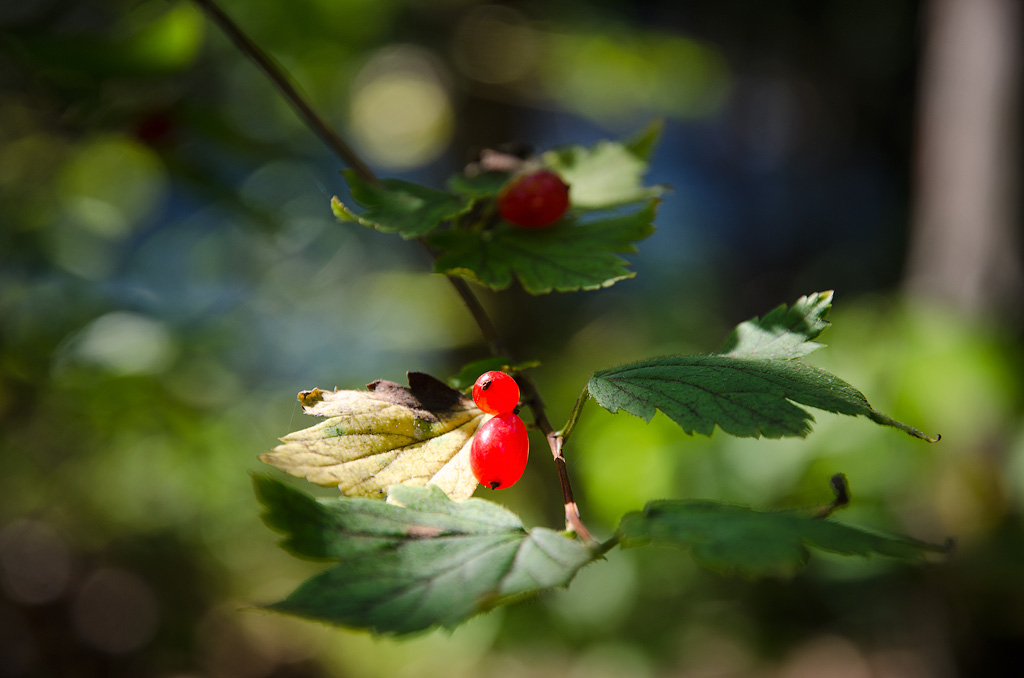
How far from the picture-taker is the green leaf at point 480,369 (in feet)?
2.32

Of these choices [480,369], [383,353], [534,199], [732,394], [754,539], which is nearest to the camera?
[754,539]

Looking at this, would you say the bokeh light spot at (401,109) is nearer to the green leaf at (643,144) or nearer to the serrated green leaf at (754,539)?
the green leaf at (643,144)

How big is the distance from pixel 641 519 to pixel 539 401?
0.77ft

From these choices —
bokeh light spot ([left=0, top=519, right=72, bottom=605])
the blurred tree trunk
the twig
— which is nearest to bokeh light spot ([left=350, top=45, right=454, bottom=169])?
the blurred tree trunk

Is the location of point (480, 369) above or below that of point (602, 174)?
below

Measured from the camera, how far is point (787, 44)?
19.5 feet

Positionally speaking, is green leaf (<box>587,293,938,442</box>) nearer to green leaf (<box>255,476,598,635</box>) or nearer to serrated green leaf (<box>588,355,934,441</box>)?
serrated green leaf (<box>588,355,934,441</box>)

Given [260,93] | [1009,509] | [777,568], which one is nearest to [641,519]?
[777,568]

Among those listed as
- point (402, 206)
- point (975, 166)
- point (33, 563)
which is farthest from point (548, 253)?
point (33, 563)

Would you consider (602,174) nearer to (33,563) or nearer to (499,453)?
(499,453)

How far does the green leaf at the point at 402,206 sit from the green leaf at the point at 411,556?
0.31 meters

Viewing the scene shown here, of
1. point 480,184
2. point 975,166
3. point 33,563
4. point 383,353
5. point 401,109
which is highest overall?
point 480,184

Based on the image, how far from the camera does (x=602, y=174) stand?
0.99m

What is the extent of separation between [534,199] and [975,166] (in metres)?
2.69
